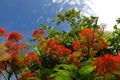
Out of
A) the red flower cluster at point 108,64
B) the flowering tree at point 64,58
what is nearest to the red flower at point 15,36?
the flowering tree at point 64,58

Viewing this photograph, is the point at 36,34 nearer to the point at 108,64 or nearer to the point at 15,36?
the point at 15,36

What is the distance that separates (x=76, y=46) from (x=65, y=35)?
32.0 ft

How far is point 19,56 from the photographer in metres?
20.7

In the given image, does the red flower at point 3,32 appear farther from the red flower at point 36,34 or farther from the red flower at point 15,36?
the red flower at point 36,34

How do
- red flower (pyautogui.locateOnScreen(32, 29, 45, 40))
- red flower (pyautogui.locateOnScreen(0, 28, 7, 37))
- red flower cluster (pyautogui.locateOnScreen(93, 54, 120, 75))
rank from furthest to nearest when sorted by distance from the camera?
red flower (pyautogui.locateOnScreen(32, 29, 45, 40)) < red flower (pyautogui.locateOnScreen(0, 28, 7, 37)) < red flower cluster (pyautogui.locateOnScreen(93, 54, 120, 75))

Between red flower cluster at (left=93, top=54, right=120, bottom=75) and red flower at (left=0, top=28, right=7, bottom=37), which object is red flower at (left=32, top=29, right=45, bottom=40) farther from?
red flower cluster at (left=93, top=54, right=120, bottom=75)

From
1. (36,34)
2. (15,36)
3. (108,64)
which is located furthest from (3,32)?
(108,64)

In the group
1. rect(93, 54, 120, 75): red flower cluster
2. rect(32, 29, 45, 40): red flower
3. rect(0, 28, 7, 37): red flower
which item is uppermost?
rect(0, 28, 7, 37): red flower

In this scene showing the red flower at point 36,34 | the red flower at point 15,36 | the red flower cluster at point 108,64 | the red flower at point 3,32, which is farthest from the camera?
the red flower at point 36,34

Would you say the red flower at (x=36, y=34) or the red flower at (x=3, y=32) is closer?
the red flower at (x=3, y=32)

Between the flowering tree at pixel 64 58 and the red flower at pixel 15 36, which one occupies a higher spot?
the red flower at pixel 15 36

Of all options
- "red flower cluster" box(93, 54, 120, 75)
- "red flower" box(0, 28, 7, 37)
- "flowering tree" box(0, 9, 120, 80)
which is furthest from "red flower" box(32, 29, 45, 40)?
"red flower cluster" box(93, 54, 120, 75)

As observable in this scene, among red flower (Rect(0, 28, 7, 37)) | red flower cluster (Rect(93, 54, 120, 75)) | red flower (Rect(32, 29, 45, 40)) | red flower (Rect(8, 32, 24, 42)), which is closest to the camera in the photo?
red flower cluster (Rect(93, 54, 120, 75))

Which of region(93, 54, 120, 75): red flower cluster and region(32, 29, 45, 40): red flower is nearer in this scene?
region(93, 54, 120, 75): red flower cluster
